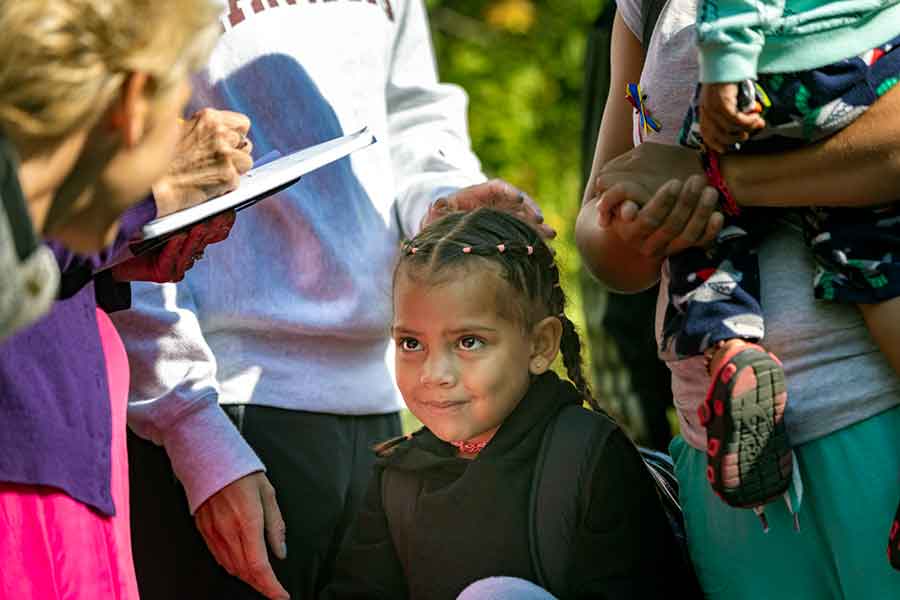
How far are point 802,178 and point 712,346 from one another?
0.84 ft

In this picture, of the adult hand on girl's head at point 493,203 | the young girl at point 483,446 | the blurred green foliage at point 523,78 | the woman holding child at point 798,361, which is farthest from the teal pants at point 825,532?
the blurred green foliage at point 523,78

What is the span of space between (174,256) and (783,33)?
0.97 metres

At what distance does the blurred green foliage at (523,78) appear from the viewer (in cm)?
811

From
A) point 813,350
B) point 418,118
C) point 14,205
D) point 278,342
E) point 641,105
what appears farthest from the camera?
point 418,118

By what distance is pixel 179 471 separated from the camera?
2.55 meters

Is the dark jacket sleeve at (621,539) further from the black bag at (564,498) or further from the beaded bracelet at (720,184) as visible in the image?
the beaded bracelet at (720,184)

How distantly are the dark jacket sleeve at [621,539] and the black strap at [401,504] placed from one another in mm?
312

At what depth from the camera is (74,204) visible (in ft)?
4.70

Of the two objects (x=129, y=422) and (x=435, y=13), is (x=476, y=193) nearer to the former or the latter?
(x=129, y=422)

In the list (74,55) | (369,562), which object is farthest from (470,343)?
(74,55)

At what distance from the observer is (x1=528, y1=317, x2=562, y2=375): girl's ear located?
2428 millimetres

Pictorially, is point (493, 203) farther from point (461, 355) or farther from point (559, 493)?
point (559, 493)

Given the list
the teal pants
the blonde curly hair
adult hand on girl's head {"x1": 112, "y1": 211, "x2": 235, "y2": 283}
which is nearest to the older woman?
the blonde curly hair

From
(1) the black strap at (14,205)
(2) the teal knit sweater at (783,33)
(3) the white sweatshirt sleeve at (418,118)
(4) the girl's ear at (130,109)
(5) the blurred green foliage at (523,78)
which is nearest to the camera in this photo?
(1) the black strap at (14,205)
